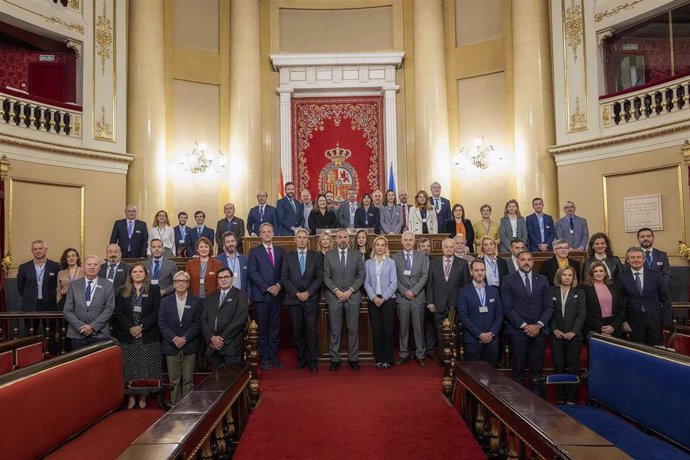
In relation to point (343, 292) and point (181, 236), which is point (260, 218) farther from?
point (343, 292)

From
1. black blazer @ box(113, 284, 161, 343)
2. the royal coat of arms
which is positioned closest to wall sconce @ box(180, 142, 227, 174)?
the royal coat of arms

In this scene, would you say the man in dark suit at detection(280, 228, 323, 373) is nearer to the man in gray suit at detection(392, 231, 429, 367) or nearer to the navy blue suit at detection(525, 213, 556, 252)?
the man in gray suit at detection(392, 231, 429, 367)

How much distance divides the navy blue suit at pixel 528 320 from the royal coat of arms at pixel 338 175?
6.52 metres

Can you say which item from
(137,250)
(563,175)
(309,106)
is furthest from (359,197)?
(137,250)

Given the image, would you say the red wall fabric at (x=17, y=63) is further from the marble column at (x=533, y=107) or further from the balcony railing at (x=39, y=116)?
the marble column at (x=533, y=107)

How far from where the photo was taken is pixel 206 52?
34.6ft

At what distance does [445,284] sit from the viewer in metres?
5.29

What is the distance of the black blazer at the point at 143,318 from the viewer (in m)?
4.52

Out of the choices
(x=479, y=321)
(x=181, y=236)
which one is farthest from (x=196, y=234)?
(x=479, y=321)

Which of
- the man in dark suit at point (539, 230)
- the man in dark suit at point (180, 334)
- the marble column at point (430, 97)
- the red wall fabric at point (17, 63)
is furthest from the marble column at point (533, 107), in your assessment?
the red wall fabric at point (17, 63)

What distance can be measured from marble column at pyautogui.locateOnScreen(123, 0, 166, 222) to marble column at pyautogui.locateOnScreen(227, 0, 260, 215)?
1.29m

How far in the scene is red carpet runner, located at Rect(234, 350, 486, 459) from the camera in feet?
10.3

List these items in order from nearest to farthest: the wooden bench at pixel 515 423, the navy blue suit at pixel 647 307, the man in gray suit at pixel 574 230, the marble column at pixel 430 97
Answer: the wooden bench at pixel 515 423, the navy blue suit at pixel 647 307, the man in gray suit at pixel 574 230, the marble column at pixel 430 97

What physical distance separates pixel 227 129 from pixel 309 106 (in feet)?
5.55
